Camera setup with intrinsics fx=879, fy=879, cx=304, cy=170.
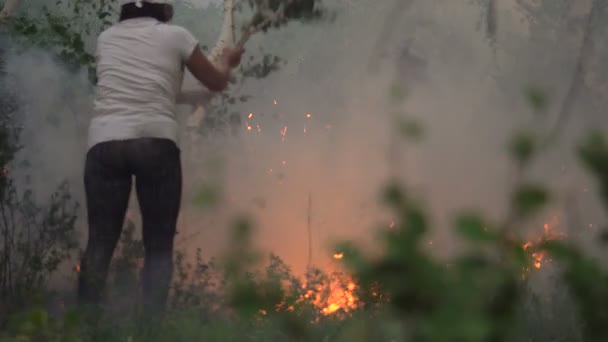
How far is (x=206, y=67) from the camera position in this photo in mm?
3676

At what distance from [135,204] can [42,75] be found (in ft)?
3.02

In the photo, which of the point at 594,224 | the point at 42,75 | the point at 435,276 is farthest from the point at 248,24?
the point at 435,276

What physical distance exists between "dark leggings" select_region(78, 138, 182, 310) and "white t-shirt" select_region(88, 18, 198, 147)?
59 millimetres

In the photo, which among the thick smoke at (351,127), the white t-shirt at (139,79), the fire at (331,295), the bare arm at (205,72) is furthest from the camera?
the thick smoke at (351,127)

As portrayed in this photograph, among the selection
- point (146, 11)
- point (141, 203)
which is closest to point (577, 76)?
point (146, 11)

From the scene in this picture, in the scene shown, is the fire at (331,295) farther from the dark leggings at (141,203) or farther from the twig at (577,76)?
the twig at (577,76)

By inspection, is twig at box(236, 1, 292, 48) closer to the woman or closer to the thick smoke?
the thick smoke

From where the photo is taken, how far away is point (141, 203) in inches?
143

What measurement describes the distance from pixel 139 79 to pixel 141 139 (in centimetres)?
26

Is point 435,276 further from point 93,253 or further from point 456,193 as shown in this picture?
point 456,193

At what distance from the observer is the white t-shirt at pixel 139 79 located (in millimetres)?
3533

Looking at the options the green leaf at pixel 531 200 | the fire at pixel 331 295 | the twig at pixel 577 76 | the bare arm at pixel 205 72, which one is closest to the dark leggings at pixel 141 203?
the bare arm at pixel 205 72

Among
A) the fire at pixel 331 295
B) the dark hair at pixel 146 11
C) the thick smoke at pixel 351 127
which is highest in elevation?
the dark hair at pixel 146 11

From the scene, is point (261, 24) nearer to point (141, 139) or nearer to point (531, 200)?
point (141, 139)
